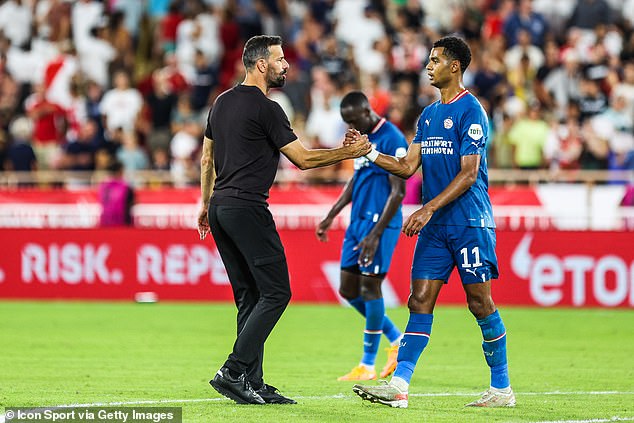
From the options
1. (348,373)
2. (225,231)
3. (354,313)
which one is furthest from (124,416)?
(354,313)

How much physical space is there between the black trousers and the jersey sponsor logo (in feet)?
5.27

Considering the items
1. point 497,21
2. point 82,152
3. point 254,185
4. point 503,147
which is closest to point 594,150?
point 503,147

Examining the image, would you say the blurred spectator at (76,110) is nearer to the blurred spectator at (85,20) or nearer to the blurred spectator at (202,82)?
the blurred spectator at (85,20)

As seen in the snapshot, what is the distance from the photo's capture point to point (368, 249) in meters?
11.5

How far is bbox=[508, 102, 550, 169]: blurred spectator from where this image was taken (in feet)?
68.4

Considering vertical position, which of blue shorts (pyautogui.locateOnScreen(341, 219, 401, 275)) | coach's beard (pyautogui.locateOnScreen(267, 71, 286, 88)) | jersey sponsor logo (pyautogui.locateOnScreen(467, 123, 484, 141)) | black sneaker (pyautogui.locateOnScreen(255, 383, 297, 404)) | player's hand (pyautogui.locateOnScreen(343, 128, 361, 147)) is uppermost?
coach's beard (pyautogui.locateOnScreen(267, 71, 286, 88))

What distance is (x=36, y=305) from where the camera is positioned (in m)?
19.5

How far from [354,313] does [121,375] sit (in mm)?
7259

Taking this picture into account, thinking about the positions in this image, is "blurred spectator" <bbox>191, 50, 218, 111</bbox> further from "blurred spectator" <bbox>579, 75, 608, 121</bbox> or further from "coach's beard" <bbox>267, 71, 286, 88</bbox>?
"coach's beard" <bbox>267, 71, 286, 88</bbox>

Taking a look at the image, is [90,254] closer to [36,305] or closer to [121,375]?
[36,305]

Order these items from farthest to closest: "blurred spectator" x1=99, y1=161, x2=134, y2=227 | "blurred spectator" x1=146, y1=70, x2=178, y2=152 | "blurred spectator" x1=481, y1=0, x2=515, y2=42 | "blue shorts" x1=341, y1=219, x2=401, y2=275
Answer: "blurred spectator" x1=146, y1=70, x2=178, y2=152 → "blurred spectator" x1=481, y1=0, x2=515, y2=42 → "blurred spectator" x1=99, y1=161, x2=134, y2=227 → "blue shorts" x1=341, y1=219, x2=401, y2=275

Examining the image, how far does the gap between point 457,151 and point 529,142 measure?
11761 mm

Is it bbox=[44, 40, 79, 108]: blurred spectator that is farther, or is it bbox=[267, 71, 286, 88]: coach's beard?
bbox=[44, 40, 79, 108]: blurred spectator

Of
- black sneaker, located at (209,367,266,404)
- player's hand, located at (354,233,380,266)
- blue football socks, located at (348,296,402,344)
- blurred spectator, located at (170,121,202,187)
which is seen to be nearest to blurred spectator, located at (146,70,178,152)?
blurred spectator, located at (170,121,202,187)
